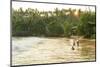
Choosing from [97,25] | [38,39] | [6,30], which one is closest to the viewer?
[6,30]

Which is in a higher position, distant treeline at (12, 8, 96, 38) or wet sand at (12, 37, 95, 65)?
distant treeline at (12, 8, 96, 38)

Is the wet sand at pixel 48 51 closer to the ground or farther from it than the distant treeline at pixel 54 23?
closer to the ground

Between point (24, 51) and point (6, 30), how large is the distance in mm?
353

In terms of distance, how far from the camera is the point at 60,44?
2.72m

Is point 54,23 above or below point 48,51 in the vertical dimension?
above

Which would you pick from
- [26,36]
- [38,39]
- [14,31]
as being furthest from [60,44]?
[14,31]

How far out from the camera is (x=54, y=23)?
8.83 ft

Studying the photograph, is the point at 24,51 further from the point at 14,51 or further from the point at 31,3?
the point at 31,3

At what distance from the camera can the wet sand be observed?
252 cm

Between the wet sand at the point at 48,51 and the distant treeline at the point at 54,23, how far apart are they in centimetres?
9

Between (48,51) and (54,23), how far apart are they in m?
0.39

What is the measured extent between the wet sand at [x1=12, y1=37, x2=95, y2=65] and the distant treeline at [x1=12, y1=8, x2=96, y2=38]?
89 millimetres

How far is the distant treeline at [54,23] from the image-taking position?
2535mm

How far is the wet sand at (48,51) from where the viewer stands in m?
2.52
